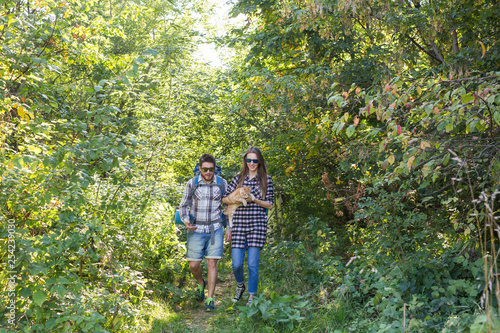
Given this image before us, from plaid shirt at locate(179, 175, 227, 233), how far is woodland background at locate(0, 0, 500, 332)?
1.70 feet

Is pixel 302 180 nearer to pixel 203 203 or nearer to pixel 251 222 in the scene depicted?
pixel 251 222

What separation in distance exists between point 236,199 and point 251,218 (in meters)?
0.33

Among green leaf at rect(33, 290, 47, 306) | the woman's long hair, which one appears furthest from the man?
green leaf at rect(33, 290, 47, 306)

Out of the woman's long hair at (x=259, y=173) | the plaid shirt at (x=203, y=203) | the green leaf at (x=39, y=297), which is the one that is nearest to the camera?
the green leaf at (x=39, y=297)

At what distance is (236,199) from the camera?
5.40m

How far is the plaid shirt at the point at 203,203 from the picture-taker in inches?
221

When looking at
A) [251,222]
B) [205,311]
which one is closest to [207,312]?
[205,311]

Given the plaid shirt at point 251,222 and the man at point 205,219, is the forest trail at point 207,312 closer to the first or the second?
the man at point 205,219

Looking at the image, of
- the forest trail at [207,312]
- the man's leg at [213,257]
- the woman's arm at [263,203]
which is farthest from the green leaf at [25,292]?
the woman's arm at [263,203]

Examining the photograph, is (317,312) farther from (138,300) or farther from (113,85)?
(113,85)

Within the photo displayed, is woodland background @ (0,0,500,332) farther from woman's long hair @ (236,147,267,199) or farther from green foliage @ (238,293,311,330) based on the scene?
woman's long hair @ (236,147,267,199)

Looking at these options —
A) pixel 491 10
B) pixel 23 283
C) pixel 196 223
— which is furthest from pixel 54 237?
pixel 491 10

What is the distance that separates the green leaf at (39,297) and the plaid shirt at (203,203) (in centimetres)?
241

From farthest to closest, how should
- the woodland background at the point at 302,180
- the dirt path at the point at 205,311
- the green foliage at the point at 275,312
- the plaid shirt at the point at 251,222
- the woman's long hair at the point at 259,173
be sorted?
1. the woman's long hair at the point at 259,173
2. the plaid shirt at the point at 251,222
3. the dirt path at the point at 205,311
4. the green foliage at the point at 275,312
5. the woodland background at the point at 302,180
